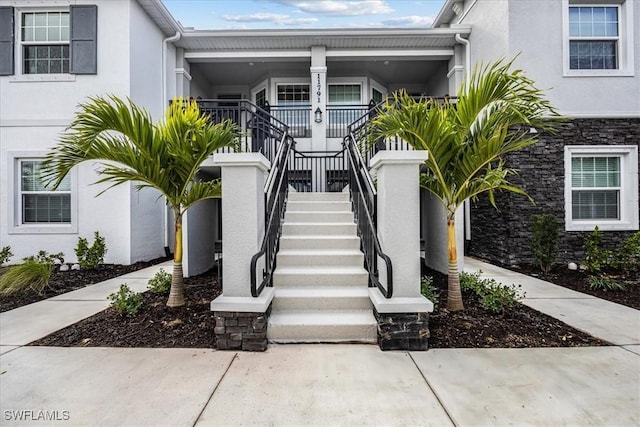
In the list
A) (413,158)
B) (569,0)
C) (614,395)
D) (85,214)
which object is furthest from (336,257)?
(569,0)

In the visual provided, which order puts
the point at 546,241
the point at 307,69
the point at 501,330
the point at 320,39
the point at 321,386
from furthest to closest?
the point at 307,69 → the point at 320,39 → the point at 546,241 → the point at 501,330 → the point at 321,386

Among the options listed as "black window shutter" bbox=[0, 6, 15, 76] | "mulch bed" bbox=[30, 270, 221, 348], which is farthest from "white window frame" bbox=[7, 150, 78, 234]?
"mulch bed" bbox=[30, 270, 221, 348]

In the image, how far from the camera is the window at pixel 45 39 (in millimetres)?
7129

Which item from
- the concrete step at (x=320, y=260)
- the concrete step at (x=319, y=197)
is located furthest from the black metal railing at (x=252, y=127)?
the concrete step at (x=320, y=260)

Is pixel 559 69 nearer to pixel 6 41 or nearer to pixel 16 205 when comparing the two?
pixel 6 41

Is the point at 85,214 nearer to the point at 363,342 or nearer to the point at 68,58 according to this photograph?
the point at 68,58

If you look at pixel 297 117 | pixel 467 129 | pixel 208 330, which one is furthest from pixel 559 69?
pixel 208 330

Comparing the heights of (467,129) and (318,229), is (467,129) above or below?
above

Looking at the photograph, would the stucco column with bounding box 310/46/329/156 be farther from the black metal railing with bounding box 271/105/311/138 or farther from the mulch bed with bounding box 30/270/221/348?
the mulch bed with bounding box 30/270/221/348

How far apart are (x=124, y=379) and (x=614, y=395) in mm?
3828

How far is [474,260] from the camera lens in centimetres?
759

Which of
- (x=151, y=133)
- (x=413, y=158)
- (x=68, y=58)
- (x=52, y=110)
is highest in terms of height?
(x=68, y=58)

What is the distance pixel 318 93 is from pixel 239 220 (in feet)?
22.0

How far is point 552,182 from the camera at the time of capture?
689cm
